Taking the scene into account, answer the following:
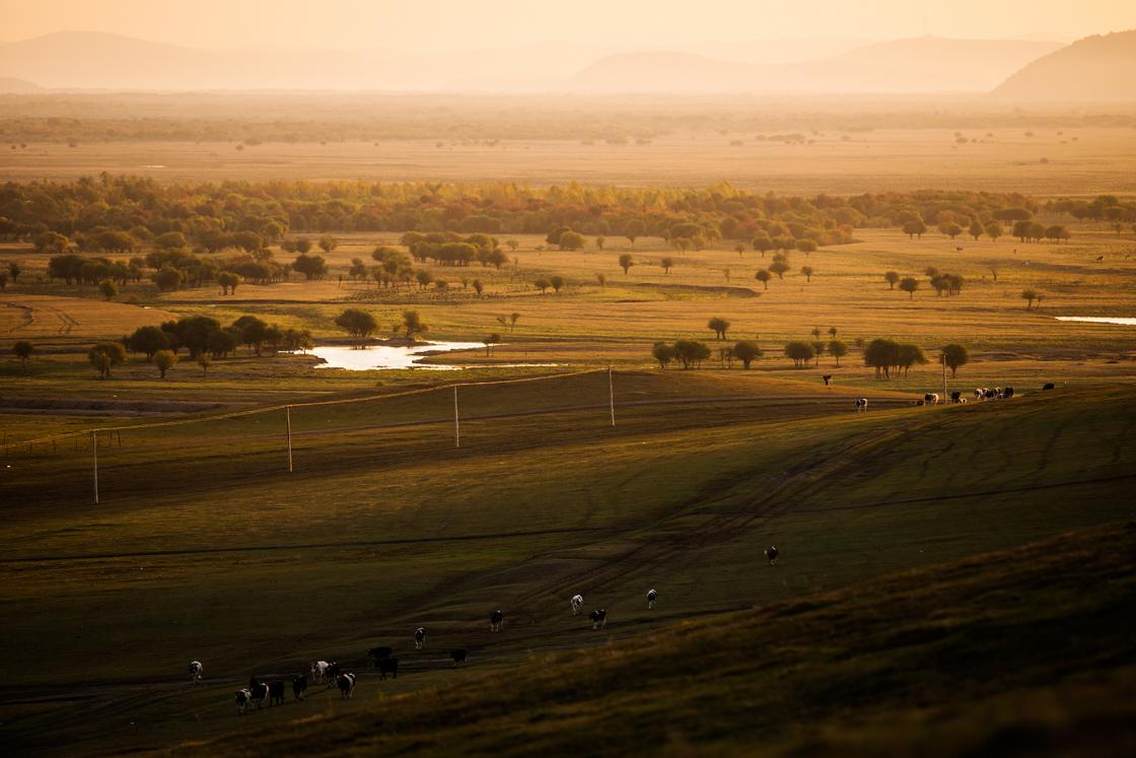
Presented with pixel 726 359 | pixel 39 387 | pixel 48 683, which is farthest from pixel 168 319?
pixel 48 683

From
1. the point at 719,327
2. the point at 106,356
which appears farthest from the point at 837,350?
the point at 106,356

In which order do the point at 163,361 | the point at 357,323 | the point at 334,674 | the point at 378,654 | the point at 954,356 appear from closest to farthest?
the point at 334,674 → the point at 378,654 → the point at 954,356 → the point at 163,361 → the point at 357,323

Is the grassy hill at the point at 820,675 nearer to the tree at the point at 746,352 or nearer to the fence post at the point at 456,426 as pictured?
the fence post at the point at 456,426

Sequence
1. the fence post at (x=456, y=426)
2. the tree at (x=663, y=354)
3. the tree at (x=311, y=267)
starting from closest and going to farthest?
the fence post at (x=456, y=426)
the tree at (x=663, y=354)
the tree at (x=311, y=267)

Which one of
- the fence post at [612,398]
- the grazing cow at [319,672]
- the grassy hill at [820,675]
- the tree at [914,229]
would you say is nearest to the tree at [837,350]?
the fence post at [612,398]

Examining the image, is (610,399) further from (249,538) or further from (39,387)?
(39,387)

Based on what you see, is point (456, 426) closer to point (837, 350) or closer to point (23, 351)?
point (837, 350)

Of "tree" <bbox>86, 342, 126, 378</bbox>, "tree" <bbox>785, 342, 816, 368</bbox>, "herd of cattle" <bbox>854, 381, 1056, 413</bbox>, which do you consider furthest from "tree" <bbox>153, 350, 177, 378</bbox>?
"herd of cattle" <bbox>854, 381, 1056, 413</bbox>
